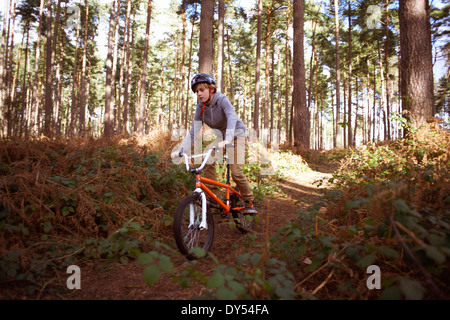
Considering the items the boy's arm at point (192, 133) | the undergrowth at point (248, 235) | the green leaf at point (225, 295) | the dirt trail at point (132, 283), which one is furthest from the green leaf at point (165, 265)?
the boy's arm at point (192, 133)

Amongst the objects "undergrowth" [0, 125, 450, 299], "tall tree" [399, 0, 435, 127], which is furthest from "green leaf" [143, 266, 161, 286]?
"tall tree" [399, 0, 435, 127]

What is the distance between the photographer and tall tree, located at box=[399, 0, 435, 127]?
19.8ft

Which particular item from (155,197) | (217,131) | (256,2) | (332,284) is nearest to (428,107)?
(217,131)

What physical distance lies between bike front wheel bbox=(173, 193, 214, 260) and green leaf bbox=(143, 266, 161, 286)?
3.80ft

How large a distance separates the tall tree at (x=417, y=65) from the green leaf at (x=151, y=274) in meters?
6.86

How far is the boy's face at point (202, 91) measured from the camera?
146 inches

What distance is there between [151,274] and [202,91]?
2822 millimetres

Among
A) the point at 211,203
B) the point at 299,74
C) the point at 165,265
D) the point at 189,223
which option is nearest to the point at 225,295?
the point at 165,265

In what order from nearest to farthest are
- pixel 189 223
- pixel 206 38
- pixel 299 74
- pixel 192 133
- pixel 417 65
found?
1. pixel 189 223
2. pixel 192 133
3. pixel 417 65
4. pixel 206 38
5. pixel 299 74

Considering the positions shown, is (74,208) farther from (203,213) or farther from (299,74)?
(299,74)

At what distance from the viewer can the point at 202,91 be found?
12.3ft

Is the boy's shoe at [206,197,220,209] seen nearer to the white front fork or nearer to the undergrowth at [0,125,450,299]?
the white front fork

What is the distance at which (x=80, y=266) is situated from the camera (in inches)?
107
